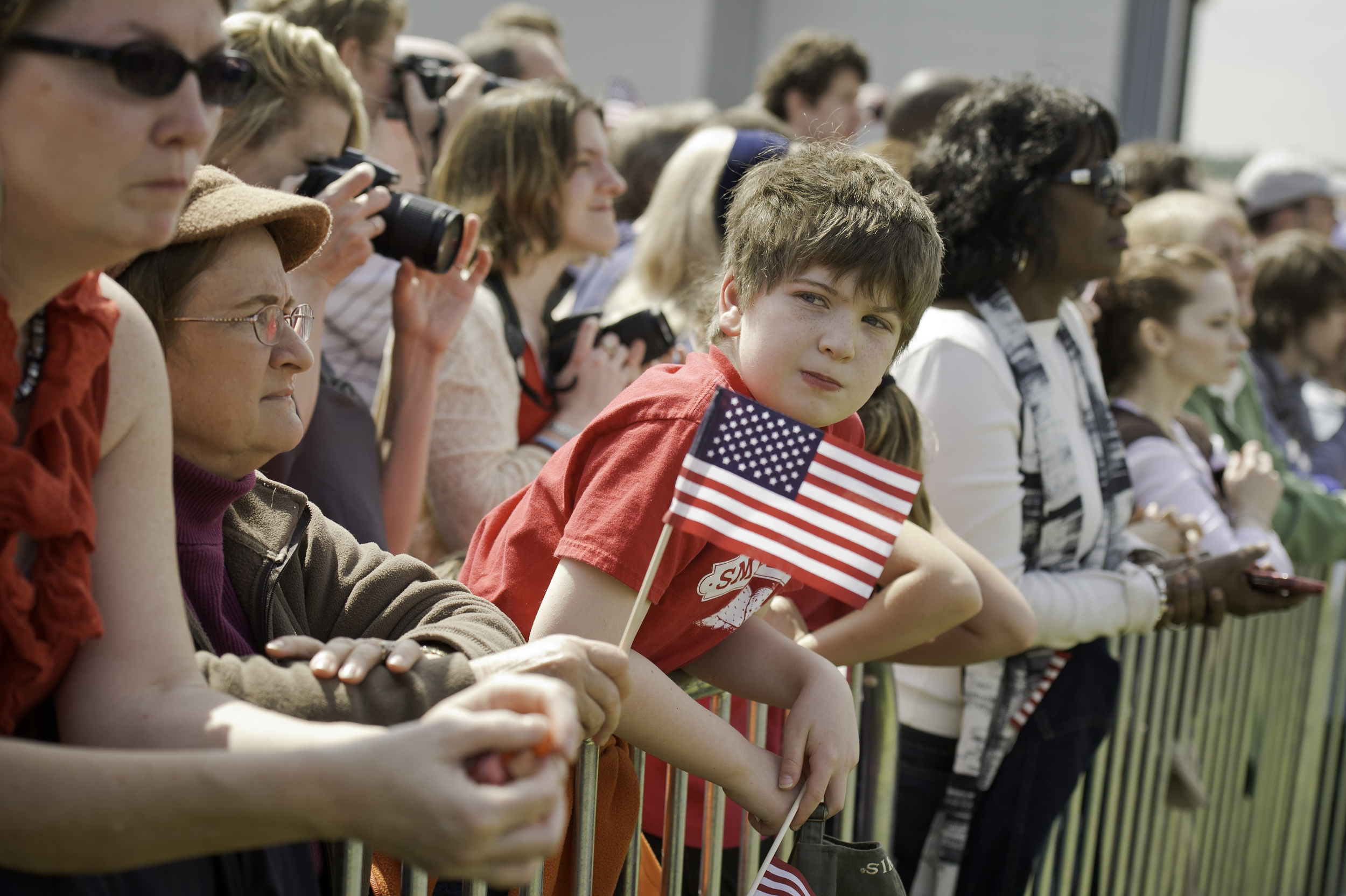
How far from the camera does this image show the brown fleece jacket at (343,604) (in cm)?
146

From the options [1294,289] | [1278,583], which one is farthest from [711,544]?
[1294,289]

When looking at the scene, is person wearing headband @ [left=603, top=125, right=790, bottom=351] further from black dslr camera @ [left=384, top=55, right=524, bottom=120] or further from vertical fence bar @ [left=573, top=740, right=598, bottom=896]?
vertical fence bar @ [left=573, top=740, right=598, bottom=896]

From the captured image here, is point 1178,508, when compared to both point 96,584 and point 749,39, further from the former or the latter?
point 749,39

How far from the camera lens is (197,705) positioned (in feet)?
4.25

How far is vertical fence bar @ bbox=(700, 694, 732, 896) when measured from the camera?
2.16 meters

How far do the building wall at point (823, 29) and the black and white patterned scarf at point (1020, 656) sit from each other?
10.8 m

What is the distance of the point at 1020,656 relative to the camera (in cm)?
310

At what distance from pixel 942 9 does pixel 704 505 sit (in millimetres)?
13599

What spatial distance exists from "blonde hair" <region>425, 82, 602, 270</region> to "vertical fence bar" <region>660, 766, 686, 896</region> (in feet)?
5.97

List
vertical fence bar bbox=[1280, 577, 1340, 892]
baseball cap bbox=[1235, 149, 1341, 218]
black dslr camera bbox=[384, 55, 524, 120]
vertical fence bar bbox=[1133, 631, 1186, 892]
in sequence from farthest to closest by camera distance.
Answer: baseball cap bbox=[1235, 149, 1341, 218] → vertical fence bar bbox=[1280, 577, 1340, 892] → black dslr camera bbox=[384, 55, 524, 120] → vertical fence bar bbox=[1133, 631, 1186, 892]

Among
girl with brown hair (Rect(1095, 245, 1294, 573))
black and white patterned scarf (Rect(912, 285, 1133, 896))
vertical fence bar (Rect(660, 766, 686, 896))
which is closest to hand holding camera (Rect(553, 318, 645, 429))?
black and white patterned scarf (Rect(912, 285, 1133, 896))

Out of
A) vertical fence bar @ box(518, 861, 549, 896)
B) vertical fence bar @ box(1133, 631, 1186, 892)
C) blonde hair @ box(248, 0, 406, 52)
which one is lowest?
vertical fence bar @ box(1133, 631, 1186, 892)

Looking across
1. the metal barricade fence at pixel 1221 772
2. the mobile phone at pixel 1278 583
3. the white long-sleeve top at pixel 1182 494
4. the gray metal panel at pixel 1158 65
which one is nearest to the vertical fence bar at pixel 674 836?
the metal barricade fence at pixel 1221 772

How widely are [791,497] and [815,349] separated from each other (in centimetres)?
30
